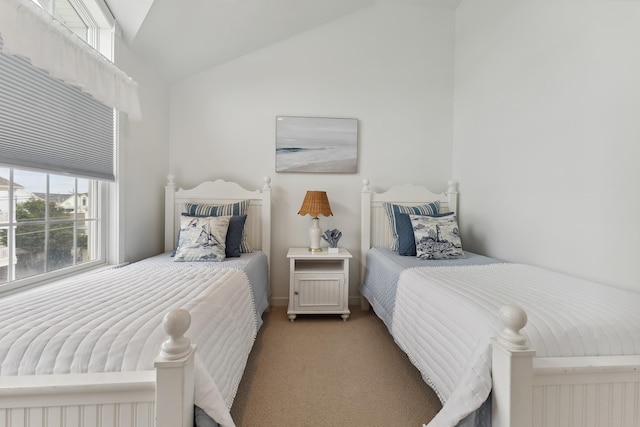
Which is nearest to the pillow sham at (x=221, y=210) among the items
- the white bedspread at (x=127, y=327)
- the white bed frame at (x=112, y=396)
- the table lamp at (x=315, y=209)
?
the table lamp at (x=315, y=209)

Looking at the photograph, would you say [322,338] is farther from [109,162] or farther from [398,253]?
[109,162]

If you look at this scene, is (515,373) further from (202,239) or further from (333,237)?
(202,239)

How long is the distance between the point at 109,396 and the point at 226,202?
1.92 m

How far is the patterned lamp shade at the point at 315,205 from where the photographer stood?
231cm

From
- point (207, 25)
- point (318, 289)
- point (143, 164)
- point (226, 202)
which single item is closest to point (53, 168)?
point (143, 164)

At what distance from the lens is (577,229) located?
58.9 inches

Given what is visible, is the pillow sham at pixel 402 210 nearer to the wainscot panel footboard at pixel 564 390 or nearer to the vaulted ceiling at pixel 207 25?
the wainscot panel footboard at pixel 564 390

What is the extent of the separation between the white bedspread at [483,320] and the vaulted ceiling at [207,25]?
2.28 meters

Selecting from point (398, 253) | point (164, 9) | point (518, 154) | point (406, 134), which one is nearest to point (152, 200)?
point (164, 9)

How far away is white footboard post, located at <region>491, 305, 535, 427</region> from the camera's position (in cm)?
74

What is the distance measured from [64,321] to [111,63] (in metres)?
1.56

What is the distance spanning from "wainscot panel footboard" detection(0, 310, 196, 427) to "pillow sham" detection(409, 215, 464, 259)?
1.76m

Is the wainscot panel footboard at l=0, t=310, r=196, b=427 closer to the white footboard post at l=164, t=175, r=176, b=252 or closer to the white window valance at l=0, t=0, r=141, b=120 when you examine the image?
the white window valance at l=0, t=0, r=141, b=120

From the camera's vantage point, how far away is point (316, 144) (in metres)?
2.60
